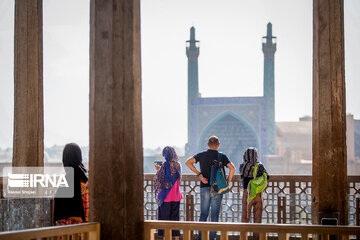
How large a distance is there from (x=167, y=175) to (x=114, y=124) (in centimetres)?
176

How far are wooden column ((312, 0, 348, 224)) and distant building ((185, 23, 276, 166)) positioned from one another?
22.1 metres

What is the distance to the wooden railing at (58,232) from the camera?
2150 millimetres

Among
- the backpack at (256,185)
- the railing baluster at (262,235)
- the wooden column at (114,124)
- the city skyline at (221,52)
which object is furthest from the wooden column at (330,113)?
the city skyline at (221,52)

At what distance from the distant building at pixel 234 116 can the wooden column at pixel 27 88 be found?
21.4 m

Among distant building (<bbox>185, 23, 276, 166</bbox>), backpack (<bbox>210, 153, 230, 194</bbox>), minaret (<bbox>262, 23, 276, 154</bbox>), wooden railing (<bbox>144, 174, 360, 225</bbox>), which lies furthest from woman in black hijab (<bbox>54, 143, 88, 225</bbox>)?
minaret (<bbox>262, 23, 276, 154</bbox>)

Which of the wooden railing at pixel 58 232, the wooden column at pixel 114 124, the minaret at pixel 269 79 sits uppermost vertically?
the minaret at pixel 269 79

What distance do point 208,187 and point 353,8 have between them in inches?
1240

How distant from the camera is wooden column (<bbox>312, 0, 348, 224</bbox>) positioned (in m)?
2.92

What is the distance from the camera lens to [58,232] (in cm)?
230

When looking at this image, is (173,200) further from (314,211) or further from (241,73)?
(241,73)

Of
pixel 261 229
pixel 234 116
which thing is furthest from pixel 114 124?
pixel 234 116

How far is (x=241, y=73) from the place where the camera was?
34.6 metres

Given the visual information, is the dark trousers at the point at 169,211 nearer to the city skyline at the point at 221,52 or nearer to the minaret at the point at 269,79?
the minaret at the point at 269,79

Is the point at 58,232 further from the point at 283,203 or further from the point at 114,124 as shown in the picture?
the point at 283,203
